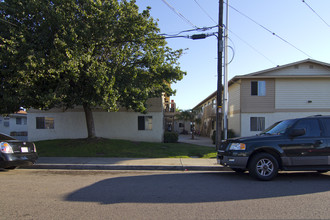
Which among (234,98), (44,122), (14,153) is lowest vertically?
(14,153)

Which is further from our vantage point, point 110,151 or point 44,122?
point 44,122

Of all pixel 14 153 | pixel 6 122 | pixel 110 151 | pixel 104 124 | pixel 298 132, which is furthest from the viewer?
pixel 6 122

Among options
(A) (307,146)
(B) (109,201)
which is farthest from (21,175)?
(A) (307,146)

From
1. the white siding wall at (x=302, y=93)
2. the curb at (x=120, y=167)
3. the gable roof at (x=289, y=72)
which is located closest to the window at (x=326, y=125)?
the curb at (x=120, y=167)

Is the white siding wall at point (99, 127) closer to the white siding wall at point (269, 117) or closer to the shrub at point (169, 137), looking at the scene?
the shrub at point (169, 137)

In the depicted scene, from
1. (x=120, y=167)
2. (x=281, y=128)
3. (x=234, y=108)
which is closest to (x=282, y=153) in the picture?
(x=281, y=128)

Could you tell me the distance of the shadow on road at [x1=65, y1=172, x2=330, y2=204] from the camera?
529 centimetres

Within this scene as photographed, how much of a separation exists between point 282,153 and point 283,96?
535 inches

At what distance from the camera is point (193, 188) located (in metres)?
6.18

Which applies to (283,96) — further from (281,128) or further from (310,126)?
(281,128)

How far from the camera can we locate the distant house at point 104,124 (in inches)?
709

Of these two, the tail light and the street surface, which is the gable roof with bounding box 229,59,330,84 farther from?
the tail light

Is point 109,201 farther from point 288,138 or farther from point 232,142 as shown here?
point 288,138

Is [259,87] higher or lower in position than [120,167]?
higher
